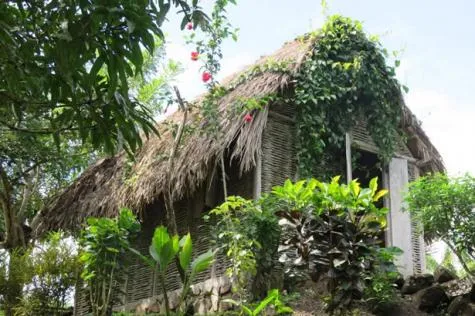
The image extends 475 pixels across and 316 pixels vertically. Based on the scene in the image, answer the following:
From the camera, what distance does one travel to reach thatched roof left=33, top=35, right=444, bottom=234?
659cm

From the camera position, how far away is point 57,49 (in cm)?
238

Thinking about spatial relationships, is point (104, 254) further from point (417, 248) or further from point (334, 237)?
point (417, 248)

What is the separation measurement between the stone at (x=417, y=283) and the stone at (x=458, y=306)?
58cm

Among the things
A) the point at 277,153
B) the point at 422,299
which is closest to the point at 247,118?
the point at 277,153

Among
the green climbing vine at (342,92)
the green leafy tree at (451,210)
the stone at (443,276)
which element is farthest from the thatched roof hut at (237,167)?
the green leafy tree at (451,210)

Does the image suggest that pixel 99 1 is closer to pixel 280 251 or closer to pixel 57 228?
pixel 280 251

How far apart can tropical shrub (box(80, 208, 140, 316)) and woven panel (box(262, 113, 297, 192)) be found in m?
1.58

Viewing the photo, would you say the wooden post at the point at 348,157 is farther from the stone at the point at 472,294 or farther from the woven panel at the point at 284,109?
the stone at the point at 472,294

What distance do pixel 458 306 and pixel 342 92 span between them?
2641mm

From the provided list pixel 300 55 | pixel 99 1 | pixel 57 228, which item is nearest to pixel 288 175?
pixel 300 55

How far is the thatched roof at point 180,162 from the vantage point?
659 centimetres

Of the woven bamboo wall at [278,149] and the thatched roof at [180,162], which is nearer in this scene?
the thatched roof at [180,162]

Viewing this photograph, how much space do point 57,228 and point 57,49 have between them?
6.72m

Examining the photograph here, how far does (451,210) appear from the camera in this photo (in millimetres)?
5906
